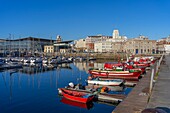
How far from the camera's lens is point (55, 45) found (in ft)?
500

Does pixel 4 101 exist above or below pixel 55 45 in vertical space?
below

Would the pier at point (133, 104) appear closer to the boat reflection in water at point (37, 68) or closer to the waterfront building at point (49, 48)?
the boat reflection in water at point (37, 68)

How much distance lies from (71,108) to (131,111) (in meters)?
7.65

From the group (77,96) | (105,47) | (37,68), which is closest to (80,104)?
(77,96)

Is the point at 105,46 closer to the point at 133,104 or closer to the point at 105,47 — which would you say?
the point at 105,47

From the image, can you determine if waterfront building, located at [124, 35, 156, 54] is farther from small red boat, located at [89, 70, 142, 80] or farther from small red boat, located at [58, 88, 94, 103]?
small red boat, located at [58, 88, 94, 103]

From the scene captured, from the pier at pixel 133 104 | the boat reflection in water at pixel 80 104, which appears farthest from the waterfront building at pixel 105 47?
the pier at pixel 133 104

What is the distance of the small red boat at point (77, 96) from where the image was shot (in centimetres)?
1820

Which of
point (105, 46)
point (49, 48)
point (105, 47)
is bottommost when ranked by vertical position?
point (49, 48)

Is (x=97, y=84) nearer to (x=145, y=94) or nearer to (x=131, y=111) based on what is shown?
(x=145, y=94)

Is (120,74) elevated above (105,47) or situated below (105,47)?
below

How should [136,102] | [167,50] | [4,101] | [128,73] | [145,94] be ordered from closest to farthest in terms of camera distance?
[136,102] → [145,94] → [4,101] → [128,73] → [167,50]

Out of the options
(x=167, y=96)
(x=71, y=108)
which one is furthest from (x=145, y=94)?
(x=71, y=108)

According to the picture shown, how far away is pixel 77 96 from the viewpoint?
18938 mm
